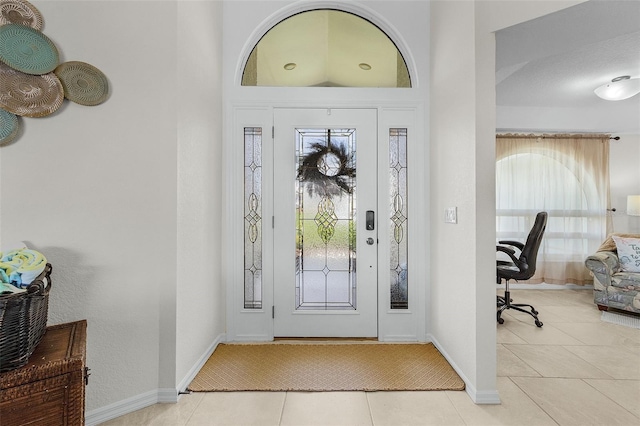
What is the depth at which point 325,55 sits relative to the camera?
9.09 ft

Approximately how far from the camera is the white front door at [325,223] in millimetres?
2682

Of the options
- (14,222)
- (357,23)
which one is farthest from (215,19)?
(14,222)

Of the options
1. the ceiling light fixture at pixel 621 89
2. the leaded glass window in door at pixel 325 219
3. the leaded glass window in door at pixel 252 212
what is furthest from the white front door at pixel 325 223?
the ceiling light fixture at pixel 621 89

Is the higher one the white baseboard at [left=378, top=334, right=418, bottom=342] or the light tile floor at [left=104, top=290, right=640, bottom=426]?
the white baseboard at [left=378, top=334, right=418, bottom=342]

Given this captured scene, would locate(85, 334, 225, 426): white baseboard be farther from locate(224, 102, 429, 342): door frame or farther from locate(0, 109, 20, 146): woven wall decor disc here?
locate(0, 109, 20, 146): woven wall decor disc

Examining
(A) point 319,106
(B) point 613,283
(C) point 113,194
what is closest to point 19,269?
(C) point 113,194

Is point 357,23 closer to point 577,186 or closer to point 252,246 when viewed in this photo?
point 252,246

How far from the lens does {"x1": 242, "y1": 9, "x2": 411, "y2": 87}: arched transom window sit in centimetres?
273

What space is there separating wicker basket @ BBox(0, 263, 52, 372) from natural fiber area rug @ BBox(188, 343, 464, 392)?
3.49 ft

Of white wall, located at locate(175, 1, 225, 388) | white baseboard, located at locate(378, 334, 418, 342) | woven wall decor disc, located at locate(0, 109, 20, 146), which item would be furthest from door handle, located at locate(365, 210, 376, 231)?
woven wall decor disc, located at locate(0, 109, 20, 146)

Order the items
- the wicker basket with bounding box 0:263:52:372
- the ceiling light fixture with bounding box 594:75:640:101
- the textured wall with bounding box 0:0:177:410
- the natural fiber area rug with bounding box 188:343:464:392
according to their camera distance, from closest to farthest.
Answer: the wicker basket with bounding box 0:263:52:372, the textured wall with bounding box 0:0:177:410, the natural fiber area rug with bounding box 188:343:464:392, the ceiling light fixture with bounding box 594:75:640:101

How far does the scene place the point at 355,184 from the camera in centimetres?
271

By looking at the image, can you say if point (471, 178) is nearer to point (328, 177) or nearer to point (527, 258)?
point (328, 177)

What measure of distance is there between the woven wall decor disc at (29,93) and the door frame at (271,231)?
1215mm
